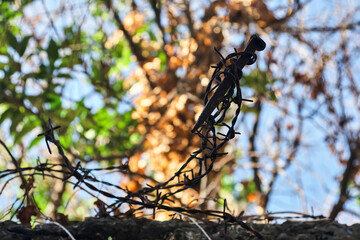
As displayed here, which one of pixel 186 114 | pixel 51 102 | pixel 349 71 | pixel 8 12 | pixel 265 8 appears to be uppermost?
pixel 265 8

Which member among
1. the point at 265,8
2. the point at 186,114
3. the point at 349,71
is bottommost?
the point at 186,114

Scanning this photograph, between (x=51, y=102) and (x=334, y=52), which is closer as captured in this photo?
(x=51, y=102)

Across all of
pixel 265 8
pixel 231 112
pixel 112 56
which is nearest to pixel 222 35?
pixel 265 8

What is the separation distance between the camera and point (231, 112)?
2896mm

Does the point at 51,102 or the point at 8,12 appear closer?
the point at 51,102

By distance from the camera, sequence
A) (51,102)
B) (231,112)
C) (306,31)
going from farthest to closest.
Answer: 1. (306,31)
2. (231,112)
3. (51,102)

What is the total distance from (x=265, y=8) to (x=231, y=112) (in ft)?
2.63

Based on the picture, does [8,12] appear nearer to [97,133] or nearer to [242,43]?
[97,133]

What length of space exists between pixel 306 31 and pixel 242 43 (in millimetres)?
539

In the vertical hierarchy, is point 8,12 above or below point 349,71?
below

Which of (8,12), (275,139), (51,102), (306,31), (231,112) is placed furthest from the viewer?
(275,139)

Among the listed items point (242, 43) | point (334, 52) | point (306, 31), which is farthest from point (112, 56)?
point (334, 52)

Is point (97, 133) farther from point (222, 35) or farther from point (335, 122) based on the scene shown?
point (335, 122)

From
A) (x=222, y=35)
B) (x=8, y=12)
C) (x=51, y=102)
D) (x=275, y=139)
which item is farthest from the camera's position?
(x=275, y=139)
